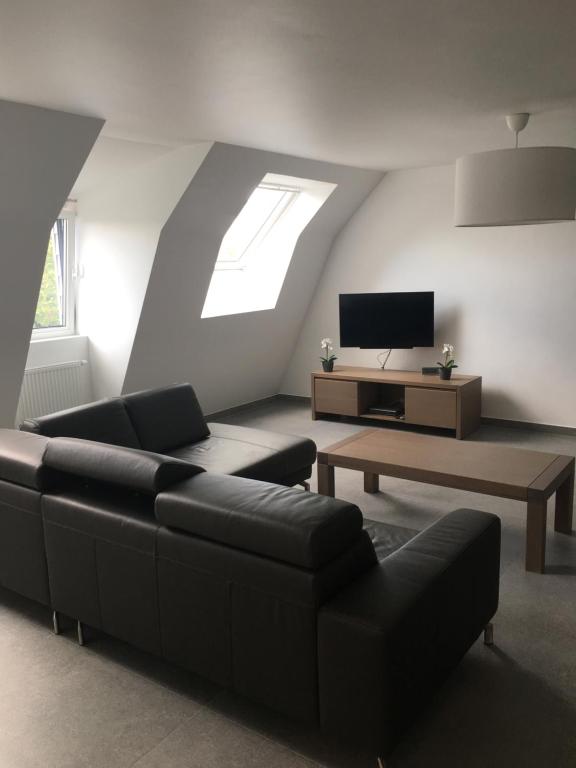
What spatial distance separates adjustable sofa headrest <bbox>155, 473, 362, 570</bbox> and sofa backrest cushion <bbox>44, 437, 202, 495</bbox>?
0.08 metres

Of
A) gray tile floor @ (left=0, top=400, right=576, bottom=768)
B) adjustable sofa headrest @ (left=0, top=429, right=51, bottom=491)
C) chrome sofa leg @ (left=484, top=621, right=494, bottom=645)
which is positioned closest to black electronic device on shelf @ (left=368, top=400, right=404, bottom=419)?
gray tile floor @ (left=0, top=400, right=576, bottom=768)

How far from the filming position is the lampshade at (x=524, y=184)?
4.01 meters

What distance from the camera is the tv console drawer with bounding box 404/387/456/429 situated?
6.26 m

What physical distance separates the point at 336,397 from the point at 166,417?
287 cm

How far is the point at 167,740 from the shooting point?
236cm

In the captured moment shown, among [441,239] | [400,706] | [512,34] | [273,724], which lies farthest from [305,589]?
[441,239]

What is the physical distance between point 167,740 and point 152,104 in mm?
3257

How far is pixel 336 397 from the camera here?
6980 mm

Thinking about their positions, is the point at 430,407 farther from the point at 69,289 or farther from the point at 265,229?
the point at 69,289

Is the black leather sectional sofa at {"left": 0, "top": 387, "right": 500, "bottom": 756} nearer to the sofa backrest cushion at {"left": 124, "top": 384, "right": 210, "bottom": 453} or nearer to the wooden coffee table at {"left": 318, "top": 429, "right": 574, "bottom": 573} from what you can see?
the wooden coffee table at {"left": 318, "top": 429, "right": 574, "bottom": 573}

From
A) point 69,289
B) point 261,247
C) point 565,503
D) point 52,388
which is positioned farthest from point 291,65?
point 261,247

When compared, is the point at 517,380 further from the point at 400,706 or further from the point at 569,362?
the point at 400,706

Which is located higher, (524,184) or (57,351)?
(524,184)

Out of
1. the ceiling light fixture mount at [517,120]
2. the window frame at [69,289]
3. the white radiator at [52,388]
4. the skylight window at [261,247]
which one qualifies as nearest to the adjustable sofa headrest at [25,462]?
the white radiator at [52,388]
